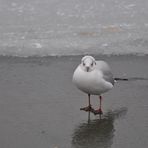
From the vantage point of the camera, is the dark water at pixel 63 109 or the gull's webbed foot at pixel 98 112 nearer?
the dark water at pixel 63 109

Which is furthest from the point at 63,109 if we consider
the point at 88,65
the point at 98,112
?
the point at 88,65

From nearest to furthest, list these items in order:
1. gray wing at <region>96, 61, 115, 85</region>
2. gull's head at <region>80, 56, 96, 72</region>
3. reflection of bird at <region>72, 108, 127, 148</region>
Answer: reflection of bird at <region>72, 108, 127, 148</region> < gull's head at <region>80, 56, 96, 72</region> < gray wing at <region>96, 61, 115, 85</region>

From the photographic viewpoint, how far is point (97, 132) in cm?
444

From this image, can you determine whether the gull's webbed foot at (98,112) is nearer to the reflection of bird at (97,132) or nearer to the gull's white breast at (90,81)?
the reflection of bird at (97,132)

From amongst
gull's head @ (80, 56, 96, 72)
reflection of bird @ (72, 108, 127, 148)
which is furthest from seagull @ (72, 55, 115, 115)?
→ reflection of bird @ (72, 108, 127, 148)

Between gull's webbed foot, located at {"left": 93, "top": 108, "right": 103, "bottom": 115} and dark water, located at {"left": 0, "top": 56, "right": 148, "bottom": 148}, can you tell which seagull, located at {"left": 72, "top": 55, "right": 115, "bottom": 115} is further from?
dark water, located at {"left": 0, "top": 56, "right": 148, "bottom": 148}

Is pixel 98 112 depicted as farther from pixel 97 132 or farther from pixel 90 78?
pixel 97 132

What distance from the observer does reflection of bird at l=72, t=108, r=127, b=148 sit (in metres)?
4.19

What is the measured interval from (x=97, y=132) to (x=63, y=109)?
599 mm

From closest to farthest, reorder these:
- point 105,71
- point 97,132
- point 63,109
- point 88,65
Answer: point 97,132 → point 88,65 → point 63,109 → point 105,71

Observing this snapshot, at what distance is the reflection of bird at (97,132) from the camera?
4191 millimetres

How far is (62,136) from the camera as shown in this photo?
4.33m

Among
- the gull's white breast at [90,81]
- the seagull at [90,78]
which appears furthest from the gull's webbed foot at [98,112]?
the gull's white breast at [90,81]

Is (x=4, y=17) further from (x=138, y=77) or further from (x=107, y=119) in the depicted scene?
(x=107, y=119)
